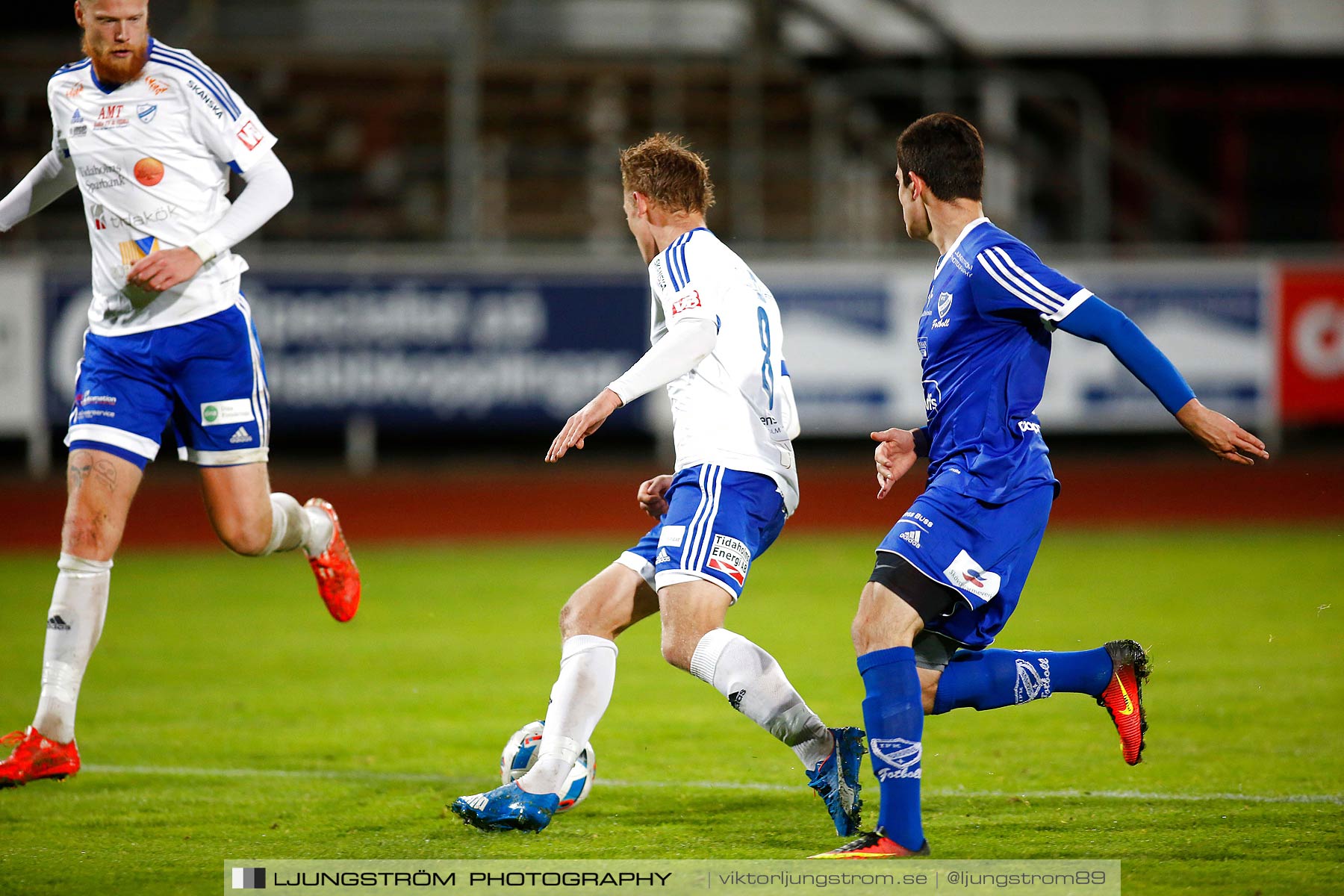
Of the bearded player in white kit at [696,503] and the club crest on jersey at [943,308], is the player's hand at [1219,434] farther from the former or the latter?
the bearded player in white kit at [696,503]

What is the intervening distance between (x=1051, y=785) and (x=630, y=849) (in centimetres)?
167

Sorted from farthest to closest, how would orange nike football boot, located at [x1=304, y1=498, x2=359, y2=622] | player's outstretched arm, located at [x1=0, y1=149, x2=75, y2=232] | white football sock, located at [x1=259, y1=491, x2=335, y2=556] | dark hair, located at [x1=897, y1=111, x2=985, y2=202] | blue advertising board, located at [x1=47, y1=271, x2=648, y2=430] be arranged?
blue advertising board, located at [x1=47, y1=271, x2=648, y2=430] → orange nike football boot, located at [x1=304, y1=498, x2=359, y2=622] → white football sock, located at [x1=259, y1=491, x2=335, y2=556] → player's outstretched arm, located at [x1=0, y1=149, x2=75, y2=232] → dark hair, located at [x1=897, y1=111, x2=985, y2=202]

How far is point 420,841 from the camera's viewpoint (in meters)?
4.47

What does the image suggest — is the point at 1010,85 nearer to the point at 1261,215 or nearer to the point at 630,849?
the point at 1261,215

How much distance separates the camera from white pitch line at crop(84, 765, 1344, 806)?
5.00 m

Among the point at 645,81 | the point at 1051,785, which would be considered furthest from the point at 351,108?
the point at 1051,785

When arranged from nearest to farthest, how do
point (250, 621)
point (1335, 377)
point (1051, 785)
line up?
point (1051, 785) < point (250, 621) < point (1335, 377)

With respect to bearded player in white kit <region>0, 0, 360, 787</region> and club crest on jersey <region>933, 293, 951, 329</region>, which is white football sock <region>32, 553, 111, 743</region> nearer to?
bearded player in white kit <region>0, 0, 360, 787</region>

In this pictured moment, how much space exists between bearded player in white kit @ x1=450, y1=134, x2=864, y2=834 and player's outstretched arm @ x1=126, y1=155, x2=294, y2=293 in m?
1.24

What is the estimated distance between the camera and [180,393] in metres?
5.32

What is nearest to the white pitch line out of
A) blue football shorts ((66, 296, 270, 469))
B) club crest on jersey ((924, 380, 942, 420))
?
blue football shorts ((66, 296, 270, 469))

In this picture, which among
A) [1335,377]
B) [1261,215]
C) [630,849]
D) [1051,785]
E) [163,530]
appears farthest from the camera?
[1261,215]

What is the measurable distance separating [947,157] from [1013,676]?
1558 millimetres

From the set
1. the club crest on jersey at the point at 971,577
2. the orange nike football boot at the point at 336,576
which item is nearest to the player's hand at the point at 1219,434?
the club crest on jersey at the point at 971,577
